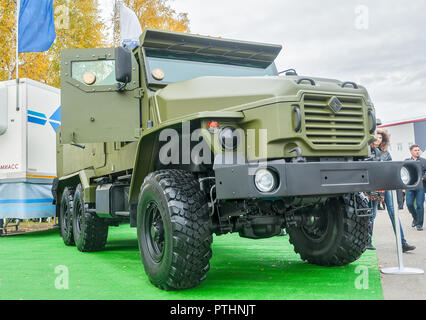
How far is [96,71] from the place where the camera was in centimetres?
589

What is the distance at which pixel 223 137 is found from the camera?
4094 mm

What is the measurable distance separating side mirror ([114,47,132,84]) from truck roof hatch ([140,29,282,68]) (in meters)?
0.49

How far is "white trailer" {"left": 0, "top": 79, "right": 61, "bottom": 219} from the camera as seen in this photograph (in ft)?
34.1

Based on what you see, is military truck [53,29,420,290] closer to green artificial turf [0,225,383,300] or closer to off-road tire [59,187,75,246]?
green artificial turf [0,225,383,300]

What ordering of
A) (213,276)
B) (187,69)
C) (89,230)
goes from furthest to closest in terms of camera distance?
(89,230) → (187,69) → (213,276)

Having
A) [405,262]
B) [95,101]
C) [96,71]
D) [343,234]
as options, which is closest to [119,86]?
[95,101]

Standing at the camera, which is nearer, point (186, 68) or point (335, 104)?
point (335, 104)

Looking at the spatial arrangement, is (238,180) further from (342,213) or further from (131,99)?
(131,99)

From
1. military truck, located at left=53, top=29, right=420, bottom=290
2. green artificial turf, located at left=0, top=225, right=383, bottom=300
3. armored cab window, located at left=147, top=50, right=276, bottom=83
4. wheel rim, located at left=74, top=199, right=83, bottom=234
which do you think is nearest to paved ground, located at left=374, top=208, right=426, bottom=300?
green artificial turf, located at left=0, top=225, right=383, bottom=300

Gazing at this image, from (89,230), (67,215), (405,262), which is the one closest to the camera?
(405,262)

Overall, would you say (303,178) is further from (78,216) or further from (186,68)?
(78,216)

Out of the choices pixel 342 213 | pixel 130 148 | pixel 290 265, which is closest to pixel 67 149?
pixel 130 148

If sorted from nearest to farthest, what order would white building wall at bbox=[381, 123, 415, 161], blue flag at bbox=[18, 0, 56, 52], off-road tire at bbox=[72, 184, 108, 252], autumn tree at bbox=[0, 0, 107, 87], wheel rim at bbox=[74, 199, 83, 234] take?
1. off-road tire at bbox=[72, 184, 108, 252]
2. wheel rim at bbox=[74, 199, 83, 234]
3. blue flag at bbox=[18, 0, 56, 52]
4. autumn tree at bbox=[0, 0, 107, 87]
5. white building wall at bbox=[381, 123, 415, 161]

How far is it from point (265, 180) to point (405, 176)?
163cm
